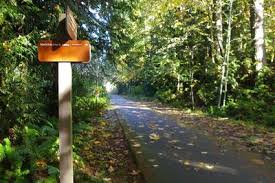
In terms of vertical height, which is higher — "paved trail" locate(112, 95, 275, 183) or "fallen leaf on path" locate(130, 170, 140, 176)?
"paved trail" locate(112, 95, 275, 183)

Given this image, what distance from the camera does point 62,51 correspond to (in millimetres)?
4891

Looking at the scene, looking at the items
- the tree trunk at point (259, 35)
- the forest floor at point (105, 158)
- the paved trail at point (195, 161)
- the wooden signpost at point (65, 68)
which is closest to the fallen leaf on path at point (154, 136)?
the paved trail at point (195, 161)

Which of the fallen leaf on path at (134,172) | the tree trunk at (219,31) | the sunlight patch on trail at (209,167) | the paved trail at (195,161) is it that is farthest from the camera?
the tree trunk at (219,31)

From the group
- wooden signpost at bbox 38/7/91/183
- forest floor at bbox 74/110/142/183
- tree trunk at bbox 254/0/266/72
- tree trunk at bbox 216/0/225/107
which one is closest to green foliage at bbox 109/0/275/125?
tree trunk at bbox 216/0/225/107

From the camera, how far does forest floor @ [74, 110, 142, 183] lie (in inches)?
290

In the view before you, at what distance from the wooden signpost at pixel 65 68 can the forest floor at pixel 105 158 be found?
1.84m

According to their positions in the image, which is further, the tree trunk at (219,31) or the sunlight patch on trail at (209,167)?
the tree trunk at (219,31)

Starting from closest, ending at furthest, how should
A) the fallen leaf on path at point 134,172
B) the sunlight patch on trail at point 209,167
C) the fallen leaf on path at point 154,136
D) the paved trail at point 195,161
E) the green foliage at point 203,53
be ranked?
the paved trail at point 195,161 < the sunlight patch on trail at point 209,167 < the fallen leaf on path at point 134,172 < the fallen leaf on path at point 154,136 < the green foliage at point 203,53

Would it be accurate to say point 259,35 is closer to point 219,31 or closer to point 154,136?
point 219,31

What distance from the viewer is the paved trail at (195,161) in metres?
7.14

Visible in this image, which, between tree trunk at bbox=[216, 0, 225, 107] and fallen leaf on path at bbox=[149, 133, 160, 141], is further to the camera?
tree trunk at bbox=[216, 0, 225, 107]

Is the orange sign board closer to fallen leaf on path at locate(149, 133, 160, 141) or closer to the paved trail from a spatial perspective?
the paved trail

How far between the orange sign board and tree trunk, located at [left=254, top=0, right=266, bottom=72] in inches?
554

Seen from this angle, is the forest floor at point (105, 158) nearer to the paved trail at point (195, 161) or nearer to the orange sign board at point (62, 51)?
the paved trail at point (195, 161)
